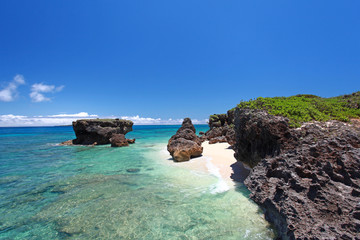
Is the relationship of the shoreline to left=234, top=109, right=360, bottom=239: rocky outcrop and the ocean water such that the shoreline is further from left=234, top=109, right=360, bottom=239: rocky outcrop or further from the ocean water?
left=234, top=109, right=360, bottom=239: rocky outcrop

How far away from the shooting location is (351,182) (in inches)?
164

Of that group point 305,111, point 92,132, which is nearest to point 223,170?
point 305,111

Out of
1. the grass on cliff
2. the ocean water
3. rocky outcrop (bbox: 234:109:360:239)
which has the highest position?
the grass on cliff

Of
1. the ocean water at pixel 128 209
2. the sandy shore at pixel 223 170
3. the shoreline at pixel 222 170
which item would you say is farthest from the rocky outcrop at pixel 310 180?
the sandy shore at pixel 223 170

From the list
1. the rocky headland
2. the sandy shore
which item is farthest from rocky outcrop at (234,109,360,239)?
the rocky headland

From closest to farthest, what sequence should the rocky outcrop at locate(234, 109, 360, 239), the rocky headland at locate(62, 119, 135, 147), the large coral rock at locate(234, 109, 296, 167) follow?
the rocky outcrop at locate(234, 109, 360, 239) < the large coral rock at locate(234, 109, 296, 167) < the rocky headland at locate(62, 119, 135, 147)

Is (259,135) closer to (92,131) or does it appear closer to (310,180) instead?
(310,180)

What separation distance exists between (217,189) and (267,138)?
135 inches

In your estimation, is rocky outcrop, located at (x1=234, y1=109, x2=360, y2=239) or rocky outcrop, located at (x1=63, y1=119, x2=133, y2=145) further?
rocky outcrop, located at (x1=63, y1=119, x2=133, y2=145)

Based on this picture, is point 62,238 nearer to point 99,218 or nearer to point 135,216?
point 99,218

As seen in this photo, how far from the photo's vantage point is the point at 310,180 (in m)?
4.66

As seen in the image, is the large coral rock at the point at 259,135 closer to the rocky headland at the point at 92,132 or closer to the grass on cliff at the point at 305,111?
the grass on cliff at the point at 305,111

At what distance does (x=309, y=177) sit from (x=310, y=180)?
0.16m

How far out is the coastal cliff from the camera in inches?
146
